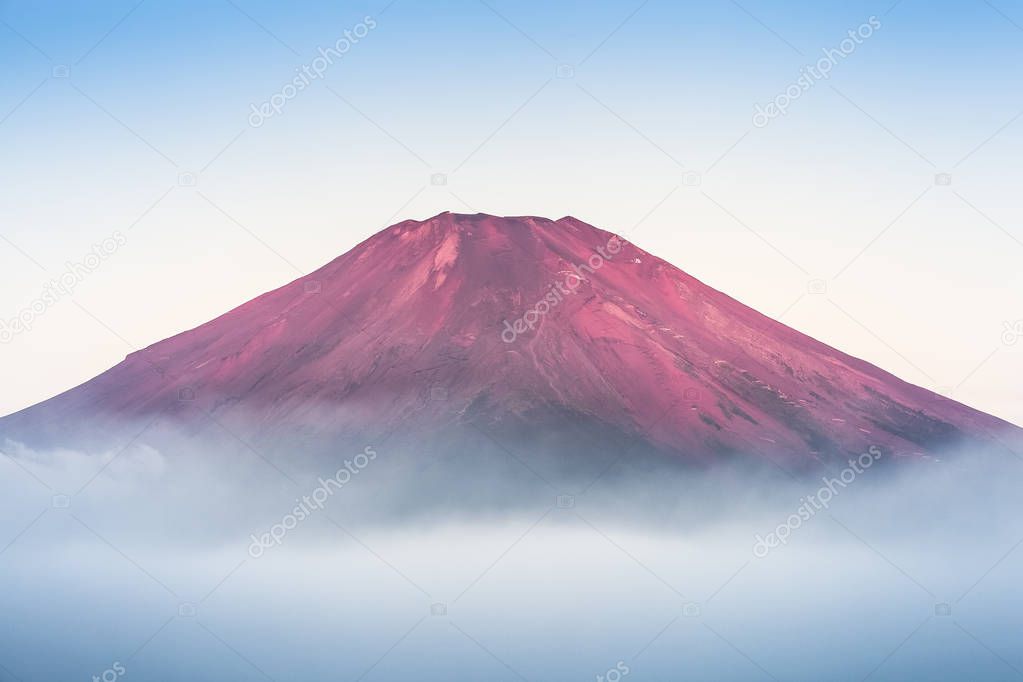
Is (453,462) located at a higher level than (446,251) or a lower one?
lower

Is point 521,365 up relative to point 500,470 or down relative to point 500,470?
up

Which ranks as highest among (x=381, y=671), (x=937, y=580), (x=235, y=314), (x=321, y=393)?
(x=235, y=314)

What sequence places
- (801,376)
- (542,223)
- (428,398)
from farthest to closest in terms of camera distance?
(542,223) → (801,376) → (428,398)

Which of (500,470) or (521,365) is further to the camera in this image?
(500,470)

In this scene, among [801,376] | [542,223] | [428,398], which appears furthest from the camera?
[542,223]

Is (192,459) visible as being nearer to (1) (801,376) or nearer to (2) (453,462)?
(2) (453,462)

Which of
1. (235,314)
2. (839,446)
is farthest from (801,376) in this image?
(235,314)

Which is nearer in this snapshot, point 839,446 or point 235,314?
point 839,446
